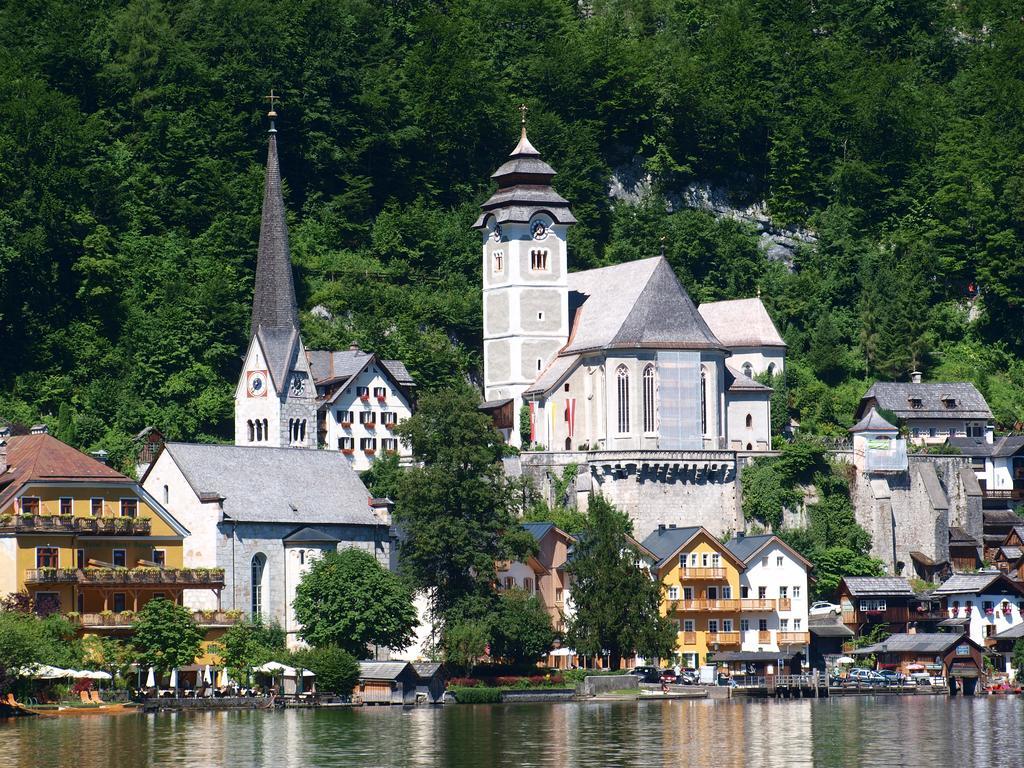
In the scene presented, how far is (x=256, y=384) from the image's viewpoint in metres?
113

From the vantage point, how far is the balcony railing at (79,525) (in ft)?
287

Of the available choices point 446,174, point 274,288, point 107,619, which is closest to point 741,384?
point 274,288

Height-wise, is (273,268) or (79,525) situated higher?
(273,268)

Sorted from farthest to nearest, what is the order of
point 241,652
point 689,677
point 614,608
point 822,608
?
point 822,608, point 689,677, point 614,608, point 241,652

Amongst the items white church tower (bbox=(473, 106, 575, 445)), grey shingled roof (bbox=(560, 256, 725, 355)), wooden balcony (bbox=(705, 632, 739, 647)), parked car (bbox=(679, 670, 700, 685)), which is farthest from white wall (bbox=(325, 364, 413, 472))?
parked car (bbox=(679, 670, 700, 685))

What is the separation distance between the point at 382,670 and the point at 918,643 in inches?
1062

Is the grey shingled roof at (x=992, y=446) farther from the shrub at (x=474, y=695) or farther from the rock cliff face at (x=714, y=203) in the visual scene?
the shrub at (x=474, y=695)

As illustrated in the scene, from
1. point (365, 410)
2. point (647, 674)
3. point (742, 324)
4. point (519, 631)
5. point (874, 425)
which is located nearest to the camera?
point (519, 631)

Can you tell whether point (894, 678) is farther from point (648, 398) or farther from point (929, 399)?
point (929, 399)

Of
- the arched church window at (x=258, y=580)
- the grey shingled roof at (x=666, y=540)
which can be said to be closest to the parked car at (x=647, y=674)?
the grey shingled roof at (x=666, y=540)

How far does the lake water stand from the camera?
66.6m

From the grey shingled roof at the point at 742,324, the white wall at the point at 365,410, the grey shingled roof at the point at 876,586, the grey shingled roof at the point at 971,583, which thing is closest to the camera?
the grey shingled roof at the point at 876,586

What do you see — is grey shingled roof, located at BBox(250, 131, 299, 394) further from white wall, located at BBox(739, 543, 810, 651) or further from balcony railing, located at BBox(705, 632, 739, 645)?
white wall, located at BBox(739, 543, 810, 651)

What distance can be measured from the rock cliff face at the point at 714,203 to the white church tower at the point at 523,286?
74.1 feet
